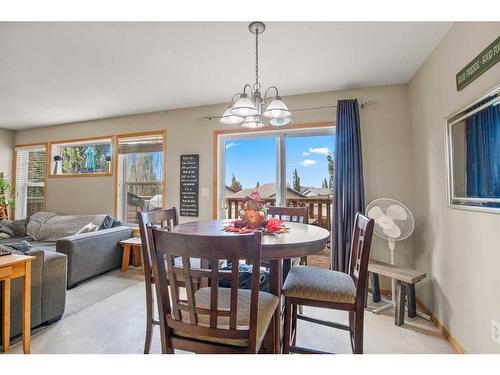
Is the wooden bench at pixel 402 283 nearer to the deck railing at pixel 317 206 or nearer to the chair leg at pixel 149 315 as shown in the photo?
the deck railing at pixel 317 206

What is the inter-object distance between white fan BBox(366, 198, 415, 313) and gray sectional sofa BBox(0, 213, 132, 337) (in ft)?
9.71

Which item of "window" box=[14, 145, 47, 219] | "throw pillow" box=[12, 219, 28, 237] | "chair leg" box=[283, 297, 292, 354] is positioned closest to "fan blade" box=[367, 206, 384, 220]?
"chair leg" box=[283, 297, 292, 354]

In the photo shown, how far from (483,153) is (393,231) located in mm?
1105

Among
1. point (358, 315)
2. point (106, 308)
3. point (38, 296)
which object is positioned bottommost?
point (106, 308)

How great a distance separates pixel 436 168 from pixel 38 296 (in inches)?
139

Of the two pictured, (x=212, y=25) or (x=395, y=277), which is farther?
(x=395, y=277)

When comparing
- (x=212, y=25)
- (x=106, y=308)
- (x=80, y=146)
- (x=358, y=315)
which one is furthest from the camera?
(x=80, y=146)

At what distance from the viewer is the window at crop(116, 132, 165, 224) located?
4059 mm

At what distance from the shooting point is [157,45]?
2.14 m

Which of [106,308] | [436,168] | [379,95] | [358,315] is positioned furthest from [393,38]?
[106,308]

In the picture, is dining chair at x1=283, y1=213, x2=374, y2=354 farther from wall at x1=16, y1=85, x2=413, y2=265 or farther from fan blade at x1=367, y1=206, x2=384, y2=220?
wall at x1=16, y1=85, x2=413, y2=265

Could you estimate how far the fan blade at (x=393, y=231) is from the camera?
248cm

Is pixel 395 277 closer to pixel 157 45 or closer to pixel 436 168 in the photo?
pixel 436 168

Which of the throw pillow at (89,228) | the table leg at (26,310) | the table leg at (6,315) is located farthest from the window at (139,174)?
the table leg at (6,315)
